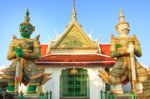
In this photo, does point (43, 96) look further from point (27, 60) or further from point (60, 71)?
point (60, 71)

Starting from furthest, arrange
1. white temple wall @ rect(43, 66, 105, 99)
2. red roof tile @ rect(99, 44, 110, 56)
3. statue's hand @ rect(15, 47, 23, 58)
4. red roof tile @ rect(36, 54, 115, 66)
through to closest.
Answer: red roof tile @ rect(99, 44, 110, 56) < white temple wall @ rect(43, 66, 105, 99) < red roof tile @ rect(36, 54, 115, 66) < statue's hand @ rect(15, 47, 23, 58)

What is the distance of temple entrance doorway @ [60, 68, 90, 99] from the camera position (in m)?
14.2

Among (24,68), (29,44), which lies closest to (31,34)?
(29,44)

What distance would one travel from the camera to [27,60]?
11.7m

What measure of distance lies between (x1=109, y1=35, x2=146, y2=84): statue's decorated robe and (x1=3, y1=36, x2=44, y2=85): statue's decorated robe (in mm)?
2869

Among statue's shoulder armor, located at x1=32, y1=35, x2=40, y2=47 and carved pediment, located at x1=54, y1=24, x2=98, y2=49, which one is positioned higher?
carved pediment, located at x1=54, y1=24, x2=98, y2=49

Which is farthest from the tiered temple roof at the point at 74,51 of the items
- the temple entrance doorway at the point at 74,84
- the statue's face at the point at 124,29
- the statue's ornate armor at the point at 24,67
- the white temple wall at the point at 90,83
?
the statue's ornate armor at the point at 24,67

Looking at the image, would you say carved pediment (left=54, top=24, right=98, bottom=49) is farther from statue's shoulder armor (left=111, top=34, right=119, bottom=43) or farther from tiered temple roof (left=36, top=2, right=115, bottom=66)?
statue's shoulder armor (left=111, top=34, right=119, bottom=43)

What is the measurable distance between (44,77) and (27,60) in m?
0.94

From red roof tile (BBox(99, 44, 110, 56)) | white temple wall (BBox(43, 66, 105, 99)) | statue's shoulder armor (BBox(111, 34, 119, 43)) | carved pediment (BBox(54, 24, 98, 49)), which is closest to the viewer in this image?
statue's shoulder armor (BBox(111, 34, 119, 43))

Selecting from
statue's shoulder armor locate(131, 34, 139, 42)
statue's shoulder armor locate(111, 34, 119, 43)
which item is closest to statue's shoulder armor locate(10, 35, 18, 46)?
statue's shoulder armor locate(111, 34, 119, 43)

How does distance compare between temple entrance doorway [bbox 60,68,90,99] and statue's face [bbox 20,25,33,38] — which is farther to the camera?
temple entrance doorway [bbox 60,68,90,99]

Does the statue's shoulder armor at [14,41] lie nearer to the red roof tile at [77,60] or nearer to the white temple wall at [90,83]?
the red roof tile at [77,60]

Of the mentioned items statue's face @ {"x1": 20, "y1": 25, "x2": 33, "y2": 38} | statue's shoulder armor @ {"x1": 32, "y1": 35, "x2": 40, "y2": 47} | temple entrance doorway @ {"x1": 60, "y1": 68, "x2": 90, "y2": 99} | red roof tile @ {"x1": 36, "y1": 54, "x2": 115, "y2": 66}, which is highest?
statue's face @ {"x1": 20, "y1": 25, "x2": 33, "y2": 38}
